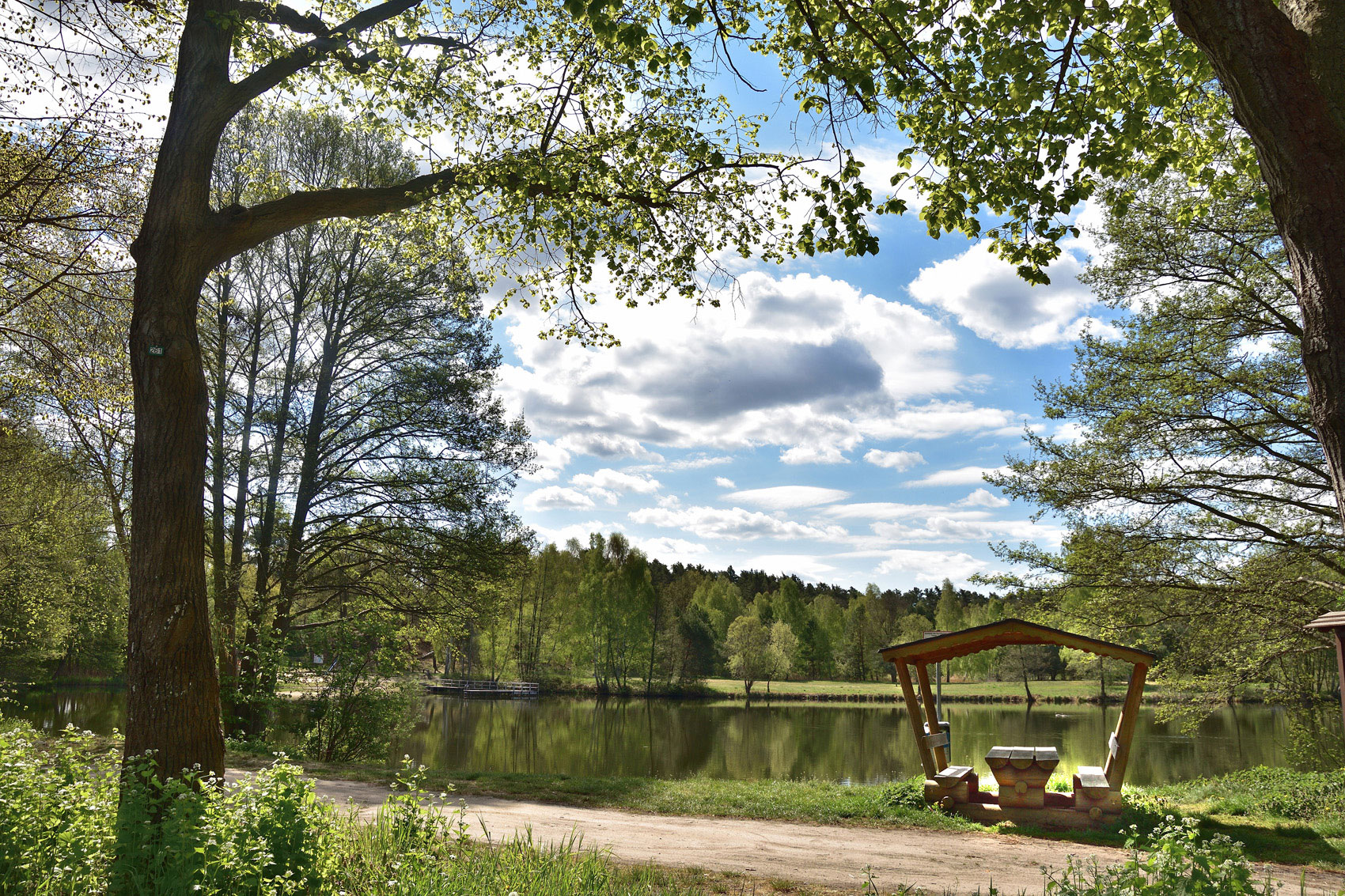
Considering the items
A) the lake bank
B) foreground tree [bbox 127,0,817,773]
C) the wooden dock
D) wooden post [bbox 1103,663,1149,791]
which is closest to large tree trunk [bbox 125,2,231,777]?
foreground tree [bbox 127,0,817,773]

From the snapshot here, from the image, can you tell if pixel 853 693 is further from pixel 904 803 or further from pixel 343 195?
pixel 343 195

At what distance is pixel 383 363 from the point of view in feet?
56.5

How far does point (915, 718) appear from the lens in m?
11.7

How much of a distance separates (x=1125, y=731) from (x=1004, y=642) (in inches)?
73.0

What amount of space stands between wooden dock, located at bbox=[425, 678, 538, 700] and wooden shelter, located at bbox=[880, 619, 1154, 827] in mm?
41275

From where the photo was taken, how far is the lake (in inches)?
814

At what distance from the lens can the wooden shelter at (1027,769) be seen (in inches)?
392

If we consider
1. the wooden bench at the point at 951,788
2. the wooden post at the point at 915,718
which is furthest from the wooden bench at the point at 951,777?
the wooden post at the point at 915,718

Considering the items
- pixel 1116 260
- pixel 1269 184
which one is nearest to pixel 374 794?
pixel 1269 184

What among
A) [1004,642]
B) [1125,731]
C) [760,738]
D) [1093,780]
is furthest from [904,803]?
[760,738]

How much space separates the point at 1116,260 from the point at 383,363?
46.4 feet

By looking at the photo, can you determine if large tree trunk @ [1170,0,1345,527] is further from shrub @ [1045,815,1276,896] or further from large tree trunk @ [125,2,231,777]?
large tree trunk @ [125,2,231,777]

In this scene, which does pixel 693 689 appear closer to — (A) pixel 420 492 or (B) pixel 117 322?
(A) pixel 420 492

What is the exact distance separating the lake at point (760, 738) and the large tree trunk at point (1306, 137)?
628 inches
